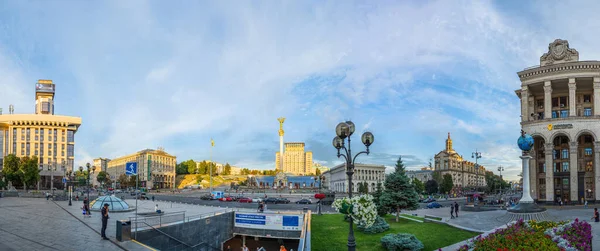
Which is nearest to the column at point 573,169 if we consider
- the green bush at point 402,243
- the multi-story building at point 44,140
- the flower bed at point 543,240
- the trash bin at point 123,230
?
the green bush at point 402,243

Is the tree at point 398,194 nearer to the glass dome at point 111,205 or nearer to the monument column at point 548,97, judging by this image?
the glass dome at point 111,205

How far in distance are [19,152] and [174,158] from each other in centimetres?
7668

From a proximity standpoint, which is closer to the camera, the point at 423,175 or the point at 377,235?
the point at 377,235

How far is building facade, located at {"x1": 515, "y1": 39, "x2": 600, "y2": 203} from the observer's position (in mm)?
49156

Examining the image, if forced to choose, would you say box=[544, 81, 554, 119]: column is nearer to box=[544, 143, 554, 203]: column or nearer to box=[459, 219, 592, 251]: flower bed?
box=[544, 143, 554, 203]: column

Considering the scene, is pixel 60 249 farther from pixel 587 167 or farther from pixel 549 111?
pixel 587 167

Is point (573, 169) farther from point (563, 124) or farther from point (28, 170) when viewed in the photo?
point (28, 170)

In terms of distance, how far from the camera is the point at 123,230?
60.2ft

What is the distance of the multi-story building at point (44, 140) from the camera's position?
4112 inches

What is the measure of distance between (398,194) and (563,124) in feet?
108

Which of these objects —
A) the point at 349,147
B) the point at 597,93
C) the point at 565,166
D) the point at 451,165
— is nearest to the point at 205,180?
the point at 451,165

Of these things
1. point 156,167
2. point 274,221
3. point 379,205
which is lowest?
point 156,167

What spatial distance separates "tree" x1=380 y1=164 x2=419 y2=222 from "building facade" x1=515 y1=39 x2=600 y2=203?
30431 mm

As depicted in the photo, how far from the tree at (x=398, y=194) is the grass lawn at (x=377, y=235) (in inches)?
50.2
